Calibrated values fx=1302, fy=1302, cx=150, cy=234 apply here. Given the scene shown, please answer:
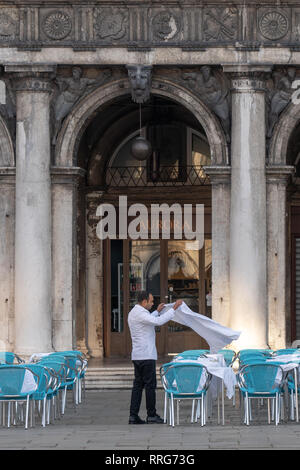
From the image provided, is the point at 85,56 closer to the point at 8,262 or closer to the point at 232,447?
the point at 8,262

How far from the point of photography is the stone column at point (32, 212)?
22.1m

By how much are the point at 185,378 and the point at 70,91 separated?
8.17 metres

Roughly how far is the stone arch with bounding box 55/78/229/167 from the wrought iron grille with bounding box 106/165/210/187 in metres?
3.80

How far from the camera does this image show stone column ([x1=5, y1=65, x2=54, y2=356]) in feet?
72.5

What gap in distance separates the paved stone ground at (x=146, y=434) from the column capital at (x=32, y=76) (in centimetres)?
641

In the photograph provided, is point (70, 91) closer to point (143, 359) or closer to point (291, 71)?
point (291, 71)

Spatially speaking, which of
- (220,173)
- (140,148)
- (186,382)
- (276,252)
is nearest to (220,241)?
(276,252)

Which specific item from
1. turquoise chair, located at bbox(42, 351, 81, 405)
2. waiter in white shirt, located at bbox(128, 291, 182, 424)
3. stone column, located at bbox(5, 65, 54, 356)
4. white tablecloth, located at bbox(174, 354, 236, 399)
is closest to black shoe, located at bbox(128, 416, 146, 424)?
waiter in white shirt, located at bbox(128, 291, 182, 424)

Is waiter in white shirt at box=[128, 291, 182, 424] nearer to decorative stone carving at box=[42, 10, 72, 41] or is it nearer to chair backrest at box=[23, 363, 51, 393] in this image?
chair backrest at box=[23, 363, 51, 393]

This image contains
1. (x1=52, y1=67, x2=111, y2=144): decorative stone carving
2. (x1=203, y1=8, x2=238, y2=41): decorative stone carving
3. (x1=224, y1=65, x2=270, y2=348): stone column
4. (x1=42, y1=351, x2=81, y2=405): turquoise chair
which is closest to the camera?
(x1=42, y1=351, x2=81, y2=405): turquoise chair

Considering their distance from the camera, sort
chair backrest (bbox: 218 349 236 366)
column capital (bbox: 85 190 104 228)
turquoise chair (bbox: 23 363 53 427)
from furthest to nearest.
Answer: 1. column capital (bbox: 85 190 104 228)
2. chair backrest (bbox: 218 349 236 366)
3. turquoise chair (bbox: 23 363 53 427)

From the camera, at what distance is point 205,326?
17.1 m

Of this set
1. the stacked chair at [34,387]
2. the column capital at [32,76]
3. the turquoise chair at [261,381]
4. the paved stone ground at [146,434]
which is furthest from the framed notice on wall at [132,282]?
the turquoise chair at [261,381]
